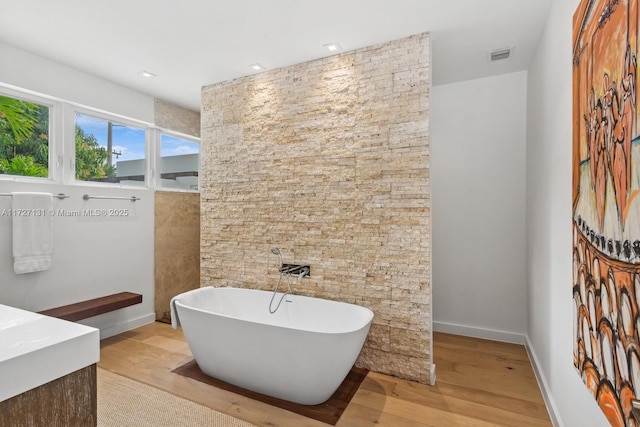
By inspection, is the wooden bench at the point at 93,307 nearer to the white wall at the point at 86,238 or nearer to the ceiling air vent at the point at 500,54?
the white wall at the point at 86,238

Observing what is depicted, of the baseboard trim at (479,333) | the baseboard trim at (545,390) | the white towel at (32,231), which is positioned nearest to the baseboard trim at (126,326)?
the white towel at (32,231)

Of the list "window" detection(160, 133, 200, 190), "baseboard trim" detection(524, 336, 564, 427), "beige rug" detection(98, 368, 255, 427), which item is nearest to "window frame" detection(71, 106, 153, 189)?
"window" detection(160, 133, 200, 190)

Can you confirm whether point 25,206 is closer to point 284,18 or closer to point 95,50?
point 95,50

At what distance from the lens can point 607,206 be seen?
46.1 inches

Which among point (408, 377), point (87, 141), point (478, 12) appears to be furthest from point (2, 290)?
point (478, 12)

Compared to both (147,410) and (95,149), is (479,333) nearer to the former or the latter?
→ (147,410)

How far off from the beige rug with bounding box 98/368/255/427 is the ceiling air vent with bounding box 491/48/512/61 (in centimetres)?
352

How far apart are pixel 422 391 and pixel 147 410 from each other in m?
1.98

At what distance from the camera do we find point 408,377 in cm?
262

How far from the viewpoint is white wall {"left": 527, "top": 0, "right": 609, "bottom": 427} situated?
1729mm

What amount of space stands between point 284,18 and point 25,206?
8.84ft

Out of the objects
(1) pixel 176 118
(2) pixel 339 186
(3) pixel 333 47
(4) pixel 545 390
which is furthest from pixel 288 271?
(1) pixel 176 118

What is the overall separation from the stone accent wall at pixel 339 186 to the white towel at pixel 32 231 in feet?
4.60

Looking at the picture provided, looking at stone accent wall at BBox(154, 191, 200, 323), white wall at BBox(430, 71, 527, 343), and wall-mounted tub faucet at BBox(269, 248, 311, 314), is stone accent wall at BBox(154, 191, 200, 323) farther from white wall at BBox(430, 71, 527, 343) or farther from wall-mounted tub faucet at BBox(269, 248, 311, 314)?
white wall at BBox(430, 71, 527, 343)
